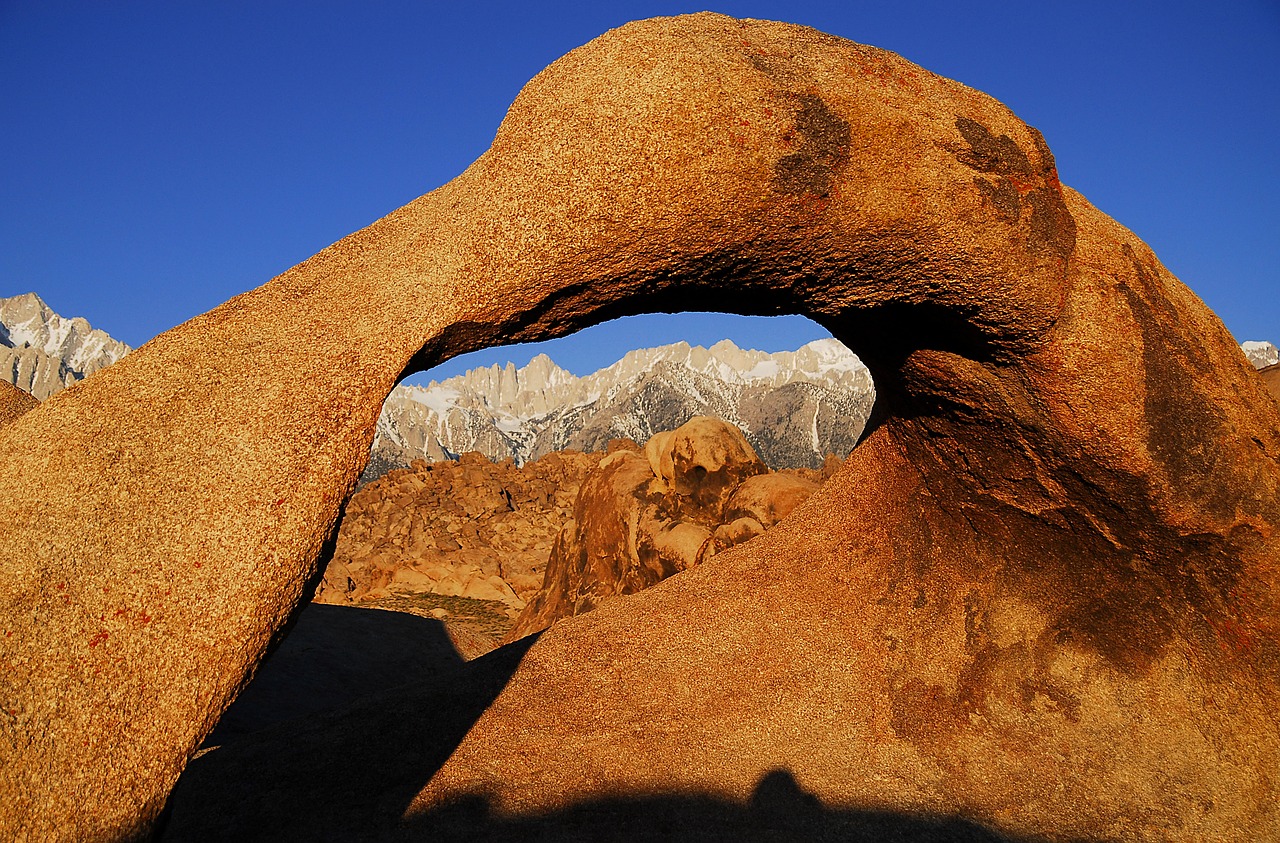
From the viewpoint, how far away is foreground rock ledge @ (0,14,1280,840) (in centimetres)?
269

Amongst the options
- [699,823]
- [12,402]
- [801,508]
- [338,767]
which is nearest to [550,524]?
[801,508]

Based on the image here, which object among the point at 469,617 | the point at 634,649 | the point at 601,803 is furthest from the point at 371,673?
the point at 601,803

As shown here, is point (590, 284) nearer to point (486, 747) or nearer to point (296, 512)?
point (296, 512)

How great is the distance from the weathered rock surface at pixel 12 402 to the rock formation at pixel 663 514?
193 inches

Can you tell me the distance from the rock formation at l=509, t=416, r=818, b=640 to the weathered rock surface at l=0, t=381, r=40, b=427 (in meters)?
4.91

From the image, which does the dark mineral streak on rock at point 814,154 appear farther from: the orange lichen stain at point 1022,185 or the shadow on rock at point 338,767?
the shadow on rock at point 338,767

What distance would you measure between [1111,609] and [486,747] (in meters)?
3.53

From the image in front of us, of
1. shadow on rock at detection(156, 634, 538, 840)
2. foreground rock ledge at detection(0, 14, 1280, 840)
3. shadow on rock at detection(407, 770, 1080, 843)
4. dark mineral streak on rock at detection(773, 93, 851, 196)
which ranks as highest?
dark mineral streak on rock at detection(773, 93, 851, 196)

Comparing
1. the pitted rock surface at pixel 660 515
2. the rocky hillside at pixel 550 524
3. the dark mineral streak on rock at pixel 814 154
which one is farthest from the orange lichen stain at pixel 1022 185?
the pitted rock surface at pixel 660 515

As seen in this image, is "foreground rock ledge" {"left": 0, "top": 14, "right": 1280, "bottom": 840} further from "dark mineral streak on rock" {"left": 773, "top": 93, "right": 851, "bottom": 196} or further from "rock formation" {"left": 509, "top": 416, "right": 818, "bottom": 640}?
"rock formation" {"left": 509, "top": 416, "right": 818, "bottom": 640}

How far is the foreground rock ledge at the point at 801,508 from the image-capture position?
269cm

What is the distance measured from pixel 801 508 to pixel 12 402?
4.59 metres

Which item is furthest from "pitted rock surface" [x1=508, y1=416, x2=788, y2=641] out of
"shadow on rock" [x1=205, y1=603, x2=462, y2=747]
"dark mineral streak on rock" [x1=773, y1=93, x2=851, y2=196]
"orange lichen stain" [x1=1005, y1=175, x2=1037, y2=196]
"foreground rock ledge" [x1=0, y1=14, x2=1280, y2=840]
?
"dark mineral streak on rock" [x1=773, y1=93, x2=851, y2=196]

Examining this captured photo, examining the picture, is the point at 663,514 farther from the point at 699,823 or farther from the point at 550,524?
the point at 550,524
